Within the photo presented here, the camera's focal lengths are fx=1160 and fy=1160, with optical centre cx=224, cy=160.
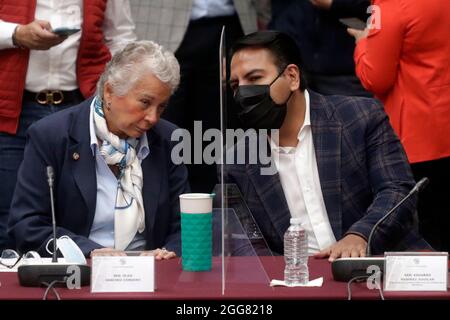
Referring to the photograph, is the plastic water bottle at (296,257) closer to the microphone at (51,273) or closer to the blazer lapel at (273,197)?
the microphone at (51,273)

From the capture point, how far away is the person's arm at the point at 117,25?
17.4 ft

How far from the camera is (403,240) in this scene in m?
4.31

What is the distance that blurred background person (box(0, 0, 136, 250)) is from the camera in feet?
16.4

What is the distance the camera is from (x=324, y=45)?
19.7ft

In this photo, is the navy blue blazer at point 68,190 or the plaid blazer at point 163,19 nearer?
the navy blue blazer at point 68,190

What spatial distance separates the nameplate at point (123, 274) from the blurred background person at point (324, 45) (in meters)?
2.94

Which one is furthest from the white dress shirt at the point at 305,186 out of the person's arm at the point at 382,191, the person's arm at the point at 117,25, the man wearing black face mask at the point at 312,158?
the person's arm at the point at 117,25

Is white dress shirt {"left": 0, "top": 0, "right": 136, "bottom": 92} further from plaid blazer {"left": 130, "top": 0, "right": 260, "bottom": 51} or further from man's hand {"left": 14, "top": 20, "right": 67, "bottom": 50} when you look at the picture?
plaid blazer {"left": 130, "top": 0, "right": 260, "bottom": 51}

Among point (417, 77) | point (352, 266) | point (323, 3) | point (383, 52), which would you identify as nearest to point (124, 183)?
point (352, 266)

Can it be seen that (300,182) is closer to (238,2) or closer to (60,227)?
(60,227)

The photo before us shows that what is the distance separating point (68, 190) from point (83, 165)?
4.2 inches

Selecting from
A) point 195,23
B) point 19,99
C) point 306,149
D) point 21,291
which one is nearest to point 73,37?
point 19,99

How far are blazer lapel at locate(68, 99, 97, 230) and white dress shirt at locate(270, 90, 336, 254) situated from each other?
710 mm

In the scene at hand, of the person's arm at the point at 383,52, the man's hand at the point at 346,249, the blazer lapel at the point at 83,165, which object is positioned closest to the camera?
the man's hand at the point at 346,249
